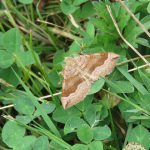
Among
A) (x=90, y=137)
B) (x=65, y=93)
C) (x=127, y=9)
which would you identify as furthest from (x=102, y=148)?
(x=127, y=9)

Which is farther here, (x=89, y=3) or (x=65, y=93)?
(x=89, y=3)

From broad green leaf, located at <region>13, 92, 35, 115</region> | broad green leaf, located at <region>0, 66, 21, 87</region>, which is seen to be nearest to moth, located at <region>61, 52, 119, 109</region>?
broad green leaf, located at <region>13, 92, 35, 115</region>

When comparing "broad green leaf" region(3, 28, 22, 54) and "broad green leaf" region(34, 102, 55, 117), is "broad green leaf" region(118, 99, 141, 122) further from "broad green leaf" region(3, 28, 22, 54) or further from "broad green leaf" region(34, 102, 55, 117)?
"broad green leaf" region(3, 28, 22, 54)

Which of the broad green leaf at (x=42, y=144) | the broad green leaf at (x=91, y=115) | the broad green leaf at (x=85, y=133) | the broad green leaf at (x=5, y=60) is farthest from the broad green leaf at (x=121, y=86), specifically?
the broad green leaf at (x=5, y=60)

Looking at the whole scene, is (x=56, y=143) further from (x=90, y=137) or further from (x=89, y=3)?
(x=89, y=3)

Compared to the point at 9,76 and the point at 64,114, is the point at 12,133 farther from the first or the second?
the point at 9,76

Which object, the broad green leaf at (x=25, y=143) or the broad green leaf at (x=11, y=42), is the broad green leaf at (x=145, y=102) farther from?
the broad green leaf at (x=11, y=42)
